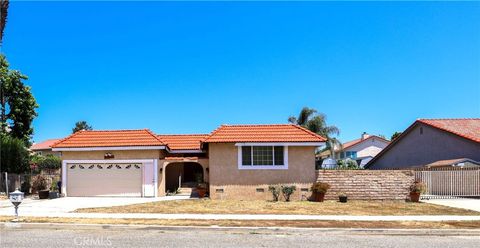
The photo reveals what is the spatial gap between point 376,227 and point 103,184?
17.1m

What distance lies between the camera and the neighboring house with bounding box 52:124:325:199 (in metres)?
23.1

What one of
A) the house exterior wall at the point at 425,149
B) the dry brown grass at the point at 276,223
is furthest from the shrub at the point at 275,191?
the house exterior wall at the point at 425,149

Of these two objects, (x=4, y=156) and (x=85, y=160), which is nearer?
(x=85, y=160)

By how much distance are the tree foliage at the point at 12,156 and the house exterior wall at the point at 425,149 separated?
2947 centimetres

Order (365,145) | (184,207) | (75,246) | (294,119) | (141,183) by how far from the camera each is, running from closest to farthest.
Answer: (75,246)
(184,207)
(141,183)
(294,119)
(365,145)

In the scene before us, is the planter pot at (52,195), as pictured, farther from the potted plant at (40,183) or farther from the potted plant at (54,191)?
the potted plant at (40,183)

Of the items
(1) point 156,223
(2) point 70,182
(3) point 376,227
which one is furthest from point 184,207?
(2) point 70,182

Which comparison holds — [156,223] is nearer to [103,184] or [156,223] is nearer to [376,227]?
[376,227]

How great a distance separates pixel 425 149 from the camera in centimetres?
3447

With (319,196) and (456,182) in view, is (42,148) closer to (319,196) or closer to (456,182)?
(319,196)

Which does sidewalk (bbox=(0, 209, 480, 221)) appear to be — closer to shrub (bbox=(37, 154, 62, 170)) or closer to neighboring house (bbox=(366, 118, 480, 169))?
neighboring house (bbox=(366, 118, 480, 169))

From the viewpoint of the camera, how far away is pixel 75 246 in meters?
9.75

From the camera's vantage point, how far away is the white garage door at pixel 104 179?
24938 mm

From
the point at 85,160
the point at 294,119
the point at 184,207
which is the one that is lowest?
the point at 184,207
